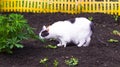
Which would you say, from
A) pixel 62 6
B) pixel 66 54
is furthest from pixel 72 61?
pixel 62 6

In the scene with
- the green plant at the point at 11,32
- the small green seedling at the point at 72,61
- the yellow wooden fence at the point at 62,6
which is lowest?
the small green seedling at the point at 72,61

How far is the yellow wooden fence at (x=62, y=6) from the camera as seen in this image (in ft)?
38.4

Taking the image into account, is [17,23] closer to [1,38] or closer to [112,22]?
[1,38]

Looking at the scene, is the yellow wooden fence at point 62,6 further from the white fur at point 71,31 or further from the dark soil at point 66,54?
the white fur at point 71,31

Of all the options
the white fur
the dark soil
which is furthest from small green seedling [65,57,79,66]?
the white fur

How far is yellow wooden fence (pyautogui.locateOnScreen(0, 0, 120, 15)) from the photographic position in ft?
38.4

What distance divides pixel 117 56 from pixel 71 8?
3.97m

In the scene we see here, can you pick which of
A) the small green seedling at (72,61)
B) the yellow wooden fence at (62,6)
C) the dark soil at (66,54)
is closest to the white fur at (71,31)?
the dark soil at (66,54)

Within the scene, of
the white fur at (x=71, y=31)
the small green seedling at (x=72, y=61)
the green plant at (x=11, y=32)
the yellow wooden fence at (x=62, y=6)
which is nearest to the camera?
the small green seedling at (x=72, y=61)

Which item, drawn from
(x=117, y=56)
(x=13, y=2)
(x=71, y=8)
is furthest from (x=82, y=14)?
(x=117, y=56)

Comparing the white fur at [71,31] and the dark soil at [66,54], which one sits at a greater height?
the white fur at [71,31]

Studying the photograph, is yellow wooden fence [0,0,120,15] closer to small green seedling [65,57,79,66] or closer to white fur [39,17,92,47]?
white fur [39,17,92,47]

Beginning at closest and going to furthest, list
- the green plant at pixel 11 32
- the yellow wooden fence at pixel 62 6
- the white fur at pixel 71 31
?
the green plant at pixel 11 32 < the white fur at pixel 71 31 < the yellow wooden fence at pixel 62 6

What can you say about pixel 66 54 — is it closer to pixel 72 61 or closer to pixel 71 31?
pixel 72 61
